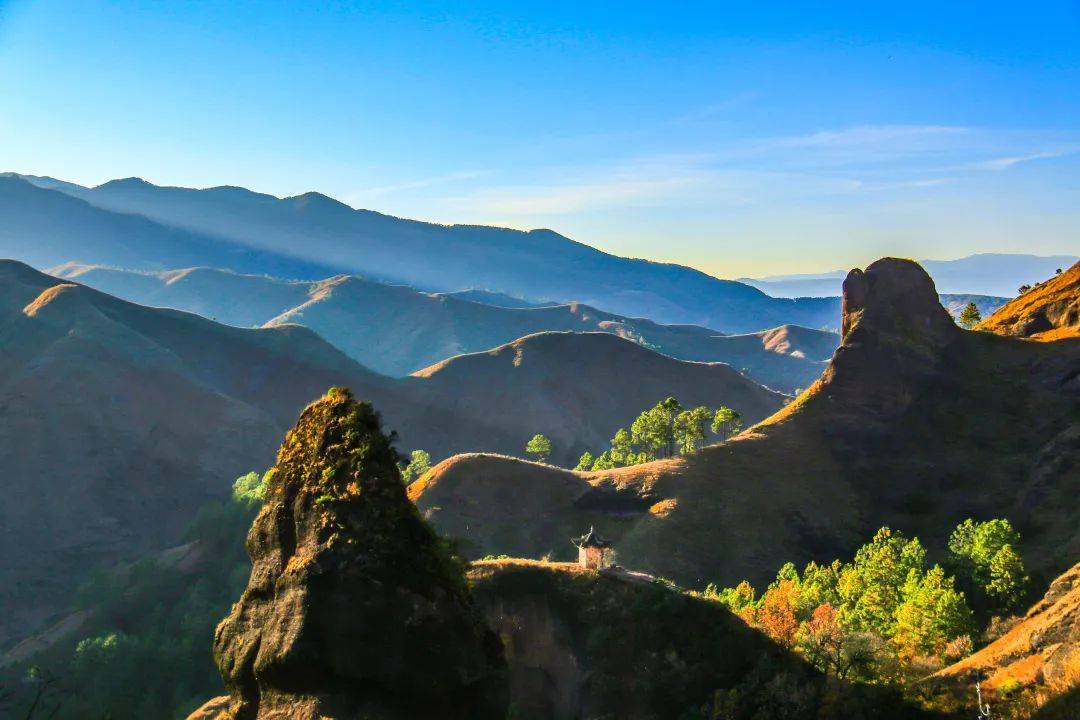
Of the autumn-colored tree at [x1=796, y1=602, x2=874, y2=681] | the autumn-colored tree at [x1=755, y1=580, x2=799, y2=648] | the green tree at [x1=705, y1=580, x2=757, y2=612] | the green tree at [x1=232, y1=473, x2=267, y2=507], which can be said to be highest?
the autumn-colored tree at [x1=796, y1=602, x2=874, y2=681]

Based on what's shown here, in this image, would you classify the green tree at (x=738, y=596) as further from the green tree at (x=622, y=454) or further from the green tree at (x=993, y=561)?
the green tree at (x=622, y=454)

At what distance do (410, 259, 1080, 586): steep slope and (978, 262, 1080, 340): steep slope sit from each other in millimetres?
7151

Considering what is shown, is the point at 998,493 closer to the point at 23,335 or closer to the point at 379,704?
the point at 379,704

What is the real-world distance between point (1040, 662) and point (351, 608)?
1314 inches

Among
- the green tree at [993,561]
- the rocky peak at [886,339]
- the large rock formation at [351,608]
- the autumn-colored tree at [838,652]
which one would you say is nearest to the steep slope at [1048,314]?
the rocky peak at [886,339]

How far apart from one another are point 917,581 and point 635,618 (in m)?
28.3

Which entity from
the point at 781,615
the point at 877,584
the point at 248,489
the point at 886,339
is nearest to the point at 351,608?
the point at 781,615

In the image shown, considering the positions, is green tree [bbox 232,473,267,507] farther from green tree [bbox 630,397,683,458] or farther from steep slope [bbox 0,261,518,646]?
green tree [bbox 630,397,683,458]

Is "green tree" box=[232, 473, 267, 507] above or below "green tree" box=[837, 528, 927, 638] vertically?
below

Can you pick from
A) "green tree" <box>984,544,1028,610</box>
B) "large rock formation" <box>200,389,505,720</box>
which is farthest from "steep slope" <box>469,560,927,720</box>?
"green tree" <box>984,544,1028,610</box>

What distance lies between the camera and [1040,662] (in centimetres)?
3716

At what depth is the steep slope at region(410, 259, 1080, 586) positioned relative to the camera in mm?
85438

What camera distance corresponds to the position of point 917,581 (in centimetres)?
6297

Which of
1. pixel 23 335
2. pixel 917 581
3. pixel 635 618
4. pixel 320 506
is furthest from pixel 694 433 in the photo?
pixel 23 335
